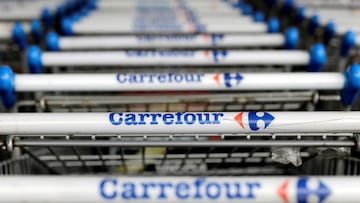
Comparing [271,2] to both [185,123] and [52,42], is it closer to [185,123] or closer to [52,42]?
[52,42]

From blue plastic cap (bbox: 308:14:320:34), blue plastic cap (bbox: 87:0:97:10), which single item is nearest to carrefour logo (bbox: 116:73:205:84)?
blue plastic cap (bbox: 308:14:320:34)

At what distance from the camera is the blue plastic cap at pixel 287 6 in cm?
205

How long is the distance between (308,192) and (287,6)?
166cm

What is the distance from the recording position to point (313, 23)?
1588 mm

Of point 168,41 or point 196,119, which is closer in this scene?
Answer: point 196,119

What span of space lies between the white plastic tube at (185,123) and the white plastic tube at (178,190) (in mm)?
126

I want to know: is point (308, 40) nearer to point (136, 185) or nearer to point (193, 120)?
point (193, 120)

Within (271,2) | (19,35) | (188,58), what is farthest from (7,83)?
(271,2)

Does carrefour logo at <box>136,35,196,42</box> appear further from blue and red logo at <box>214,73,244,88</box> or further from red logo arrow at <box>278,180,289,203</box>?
red logo arrow at <box>278,180,289,203</box>

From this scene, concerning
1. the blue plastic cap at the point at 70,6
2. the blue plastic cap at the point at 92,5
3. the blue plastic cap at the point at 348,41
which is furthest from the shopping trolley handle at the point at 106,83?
the blue plastic cap at the point at 70,6

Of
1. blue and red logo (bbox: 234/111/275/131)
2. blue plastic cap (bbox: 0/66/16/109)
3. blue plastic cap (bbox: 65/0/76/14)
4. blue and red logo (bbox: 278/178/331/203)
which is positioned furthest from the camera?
blue plastic cap (bbox: 65/0/76/14)

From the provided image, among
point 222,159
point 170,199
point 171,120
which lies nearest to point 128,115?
point 171,120

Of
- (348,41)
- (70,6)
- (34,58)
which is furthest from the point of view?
(70,6)

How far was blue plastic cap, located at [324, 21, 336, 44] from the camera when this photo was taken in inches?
55.9
